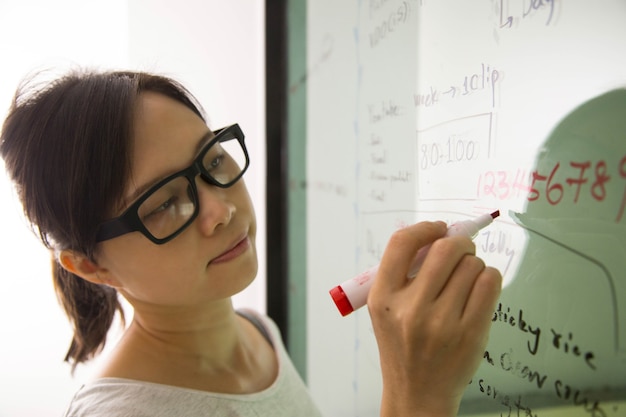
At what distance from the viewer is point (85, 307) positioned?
2.41ft

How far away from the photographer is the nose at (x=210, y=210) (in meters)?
0.52

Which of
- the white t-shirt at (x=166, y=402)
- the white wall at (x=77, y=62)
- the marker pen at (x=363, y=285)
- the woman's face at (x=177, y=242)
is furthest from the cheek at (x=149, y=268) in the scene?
the white wall at (x=77, y=62)

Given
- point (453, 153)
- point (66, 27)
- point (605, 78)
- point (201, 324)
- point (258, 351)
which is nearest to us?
point (605, 78)

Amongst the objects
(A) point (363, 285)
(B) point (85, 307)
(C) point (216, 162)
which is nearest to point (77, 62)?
(B) point (85, 307)

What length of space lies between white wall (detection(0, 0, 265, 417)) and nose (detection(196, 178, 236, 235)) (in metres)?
0.75

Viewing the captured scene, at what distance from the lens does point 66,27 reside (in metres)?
1.19

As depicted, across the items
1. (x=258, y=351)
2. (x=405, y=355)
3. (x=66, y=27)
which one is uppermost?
(x=66, y=27)

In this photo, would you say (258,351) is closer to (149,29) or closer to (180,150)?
(180,150)

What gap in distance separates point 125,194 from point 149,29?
0.90 meters

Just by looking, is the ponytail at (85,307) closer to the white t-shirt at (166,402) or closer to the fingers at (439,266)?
the white t-shirt at (166,402)

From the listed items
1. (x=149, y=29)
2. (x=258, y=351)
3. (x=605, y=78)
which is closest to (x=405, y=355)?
(x=605, y=78)

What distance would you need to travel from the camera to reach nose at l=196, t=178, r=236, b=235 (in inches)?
20.6

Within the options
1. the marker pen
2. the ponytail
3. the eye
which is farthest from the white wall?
the marker pen

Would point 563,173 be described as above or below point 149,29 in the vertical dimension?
below
